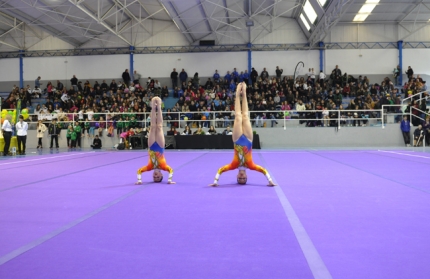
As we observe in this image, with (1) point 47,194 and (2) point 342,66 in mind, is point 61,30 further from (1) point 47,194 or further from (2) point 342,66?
(1) point 47,194

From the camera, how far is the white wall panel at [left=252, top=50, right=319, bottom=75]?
86.7 feet

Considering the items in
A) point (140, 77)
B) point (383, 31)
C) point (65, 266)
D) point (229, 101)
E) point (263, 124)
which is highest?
point (383, 31)

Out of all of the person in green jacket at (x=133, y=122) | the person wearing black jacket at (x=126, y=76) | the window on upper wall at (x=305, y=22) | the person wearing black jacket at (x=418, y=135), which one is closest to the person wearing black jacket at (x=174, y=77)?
the person wearing black jacket at (x=126, y=76)

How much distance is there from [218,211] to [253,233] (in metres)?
0.93

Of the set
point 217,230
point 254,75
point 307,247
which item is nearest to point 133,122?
point 254,75

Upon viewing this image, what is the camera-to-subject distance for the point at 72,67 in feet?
92.4

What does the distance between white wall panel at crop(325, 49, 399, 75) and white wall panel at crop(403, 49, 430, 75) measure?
764 mm

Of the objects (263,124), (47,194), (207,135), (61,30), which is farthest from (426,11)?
(47,194)

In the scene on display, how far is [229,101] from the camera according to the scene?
73.4 feet

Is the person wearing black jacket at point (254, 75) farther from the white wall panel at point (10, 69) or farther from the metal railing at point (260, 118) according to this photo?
the white wall panel at point (10, 69)

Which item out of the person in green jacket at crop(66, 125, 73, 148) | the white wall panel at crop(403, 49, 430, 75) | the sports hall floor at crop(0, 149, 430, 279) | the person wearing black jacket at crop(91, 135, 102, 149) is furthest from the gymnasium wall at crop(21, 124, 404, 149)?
the sports hall floor at crop(0, 149, 430, 279)

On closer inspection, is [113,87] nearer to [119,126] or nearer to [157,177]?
[119,126]

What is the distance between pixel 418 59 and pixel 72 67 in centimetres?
2507

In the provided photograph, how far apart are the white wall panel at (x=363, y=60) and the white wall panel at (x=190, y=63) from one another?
619cm
